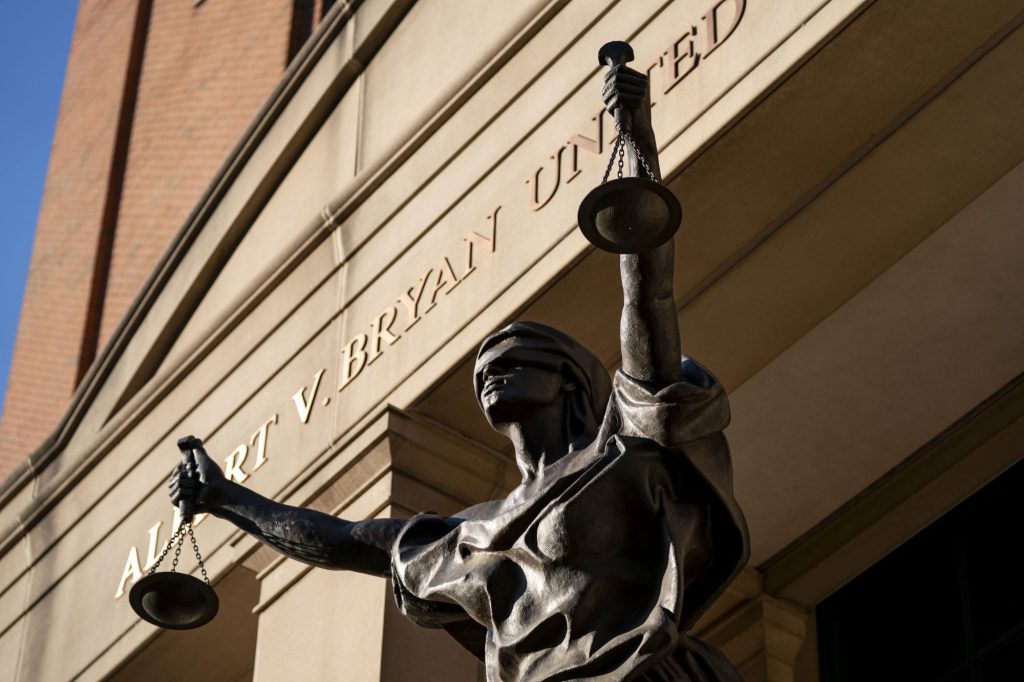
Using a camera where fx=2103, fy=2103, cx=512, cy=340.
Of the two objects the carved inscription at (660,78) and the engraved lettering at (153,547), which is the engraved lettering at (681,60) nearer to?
the carved inscription at (660,78)

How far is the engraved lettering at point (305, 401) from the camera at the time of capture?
39.4 feet

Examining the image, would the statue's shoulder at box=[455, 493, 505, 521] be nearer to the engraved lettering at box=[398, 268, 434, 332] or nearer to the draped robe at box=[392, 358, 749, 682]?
the draped robe at box=[392, 358, 749, 682]

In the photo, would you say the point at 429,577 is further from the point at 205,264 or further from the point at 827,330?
the point at 205,264

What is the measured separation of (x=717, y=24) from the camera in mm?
10172

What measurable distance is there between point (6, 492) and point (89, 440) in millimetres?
1668

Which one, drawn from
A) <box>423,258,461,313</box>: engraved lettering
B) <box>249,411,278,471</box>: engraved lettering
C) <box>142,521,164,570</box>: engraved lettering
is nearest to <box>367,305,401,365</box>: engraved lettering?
<box>423,258,461,313</box>: engraved lettering

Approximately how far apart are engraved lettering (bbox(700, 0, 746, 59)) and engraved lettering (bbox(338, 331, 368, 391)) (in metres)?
2.80

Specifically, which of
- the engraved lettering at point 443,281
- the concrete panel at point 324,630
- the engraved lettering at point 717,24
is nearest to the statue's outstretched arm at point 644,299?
the engraved lettering at point 717,24

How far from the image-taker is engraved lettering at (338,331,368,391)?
11.7 metres

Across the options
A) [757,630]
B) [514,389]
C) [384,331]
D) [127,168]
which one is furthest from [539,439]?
[127,168]

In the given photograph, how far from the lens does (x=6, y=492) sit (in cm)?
1603

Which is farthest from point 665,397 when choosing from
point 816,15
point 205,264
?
point 205,264

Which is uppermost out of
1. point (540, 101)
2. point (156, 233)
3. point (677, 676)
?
point (156, 233)

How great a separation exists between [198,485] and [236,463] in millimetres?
5973
